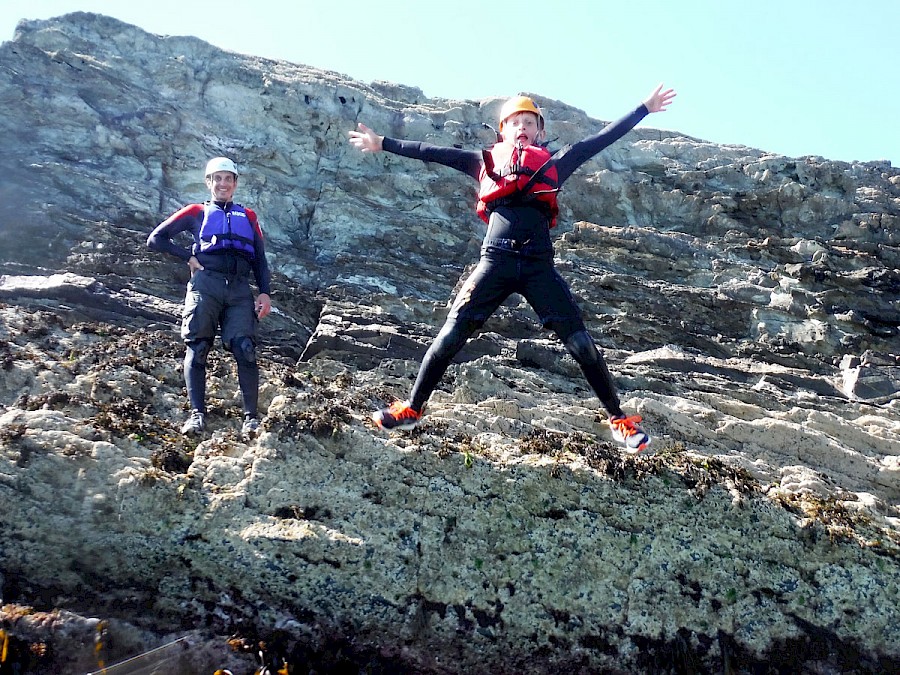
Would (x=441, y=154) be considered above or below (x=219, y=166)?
above

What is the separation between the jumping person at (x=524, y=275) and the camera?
5.67m

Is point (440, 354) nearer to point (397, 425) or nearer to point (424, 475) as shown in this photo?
point (397, 425)

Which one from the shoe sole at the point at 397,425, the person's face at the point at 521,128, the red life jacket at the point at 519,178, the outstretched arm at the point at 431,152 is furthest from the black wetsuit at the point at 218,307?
the person's face at the point at 521,128

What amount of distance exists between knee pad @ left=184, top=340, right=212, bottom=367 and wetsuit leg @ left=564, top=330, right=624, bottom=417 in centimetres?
330

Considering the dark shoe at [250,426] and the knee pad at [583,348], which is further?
the dark shoe at [250,426]

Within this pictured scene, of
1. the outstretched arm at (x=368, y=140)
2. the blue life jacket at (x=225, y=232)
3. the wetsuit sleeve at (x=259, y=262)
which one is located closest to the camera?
the outstretched arm at (x=368, y=140)

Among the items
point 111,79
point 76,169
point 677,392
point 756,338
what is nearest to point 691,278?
point 756,338

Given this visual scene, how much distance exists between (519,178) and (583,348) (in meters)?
1.50

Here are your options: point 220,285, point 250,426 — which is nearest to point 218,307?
point 220,285

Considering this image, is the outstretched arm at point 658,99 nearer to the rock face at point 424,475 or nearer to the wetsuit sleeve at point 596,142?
the wetsuit sleeve at point 596,142

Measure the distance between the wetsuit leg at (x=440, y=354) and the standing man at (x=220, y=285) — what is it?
4.90ft

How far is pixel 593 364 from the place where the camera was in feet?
18.4

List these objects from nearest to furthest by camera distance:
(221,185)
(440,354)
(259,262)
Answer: (440,354) < (221,185) < (259,262)

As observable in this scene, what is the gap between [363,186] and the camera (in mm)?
19188
